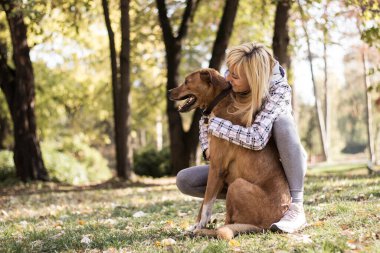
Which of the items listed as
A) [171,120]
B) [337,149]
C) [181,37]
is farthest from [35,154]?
[337,149]

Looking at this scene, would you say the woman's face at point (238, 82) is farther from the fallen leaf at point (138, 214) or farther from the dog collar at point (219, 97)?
the fallen leaf at point (138, 214)

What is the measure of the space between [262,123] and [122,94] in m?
10.8

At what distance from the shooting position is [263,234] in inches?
187

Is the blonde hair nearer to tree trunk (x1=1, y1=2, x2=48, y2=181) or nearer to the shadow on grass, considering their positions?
the shadow on grass

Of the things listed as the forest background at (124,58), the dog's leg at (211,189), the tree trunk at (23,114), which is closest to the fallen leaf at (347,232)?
the dog's leg at (211,189)

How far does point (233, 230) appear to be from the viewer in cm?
479

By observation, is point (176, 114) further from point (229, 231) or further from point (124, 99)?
point (229, 231)

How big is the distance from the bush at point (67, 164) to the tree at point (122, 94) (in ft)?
9.74

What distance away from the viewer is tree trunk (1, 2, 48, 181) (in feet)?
50.0

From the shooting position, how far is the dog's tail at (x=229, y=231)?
465 centimetres

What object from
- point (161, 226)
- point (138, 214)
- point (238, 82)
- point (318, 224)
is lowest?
A: point (138, 214)

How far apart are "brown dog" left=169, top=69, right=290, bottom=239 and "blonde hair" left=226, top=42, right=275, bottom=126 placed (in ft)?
0.38

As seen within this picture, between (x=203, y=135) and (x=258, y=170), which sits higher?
(x=203, y=135)

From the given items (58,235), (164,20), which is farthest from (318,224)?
(164,20)
